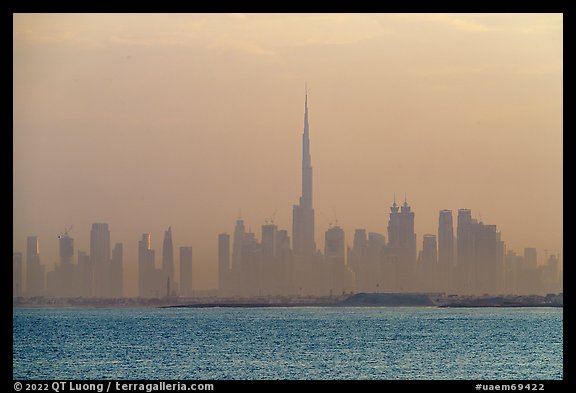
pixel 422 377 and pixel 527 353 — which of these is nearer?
pixel 422 377
